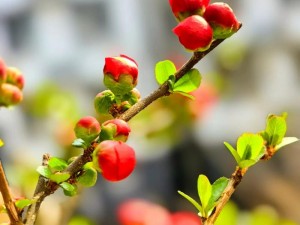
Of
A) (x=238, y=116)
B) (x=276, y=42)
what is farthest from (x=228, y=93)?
(x=276, y=42)

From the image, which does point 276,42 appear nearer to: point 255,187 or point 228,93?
point 228,93

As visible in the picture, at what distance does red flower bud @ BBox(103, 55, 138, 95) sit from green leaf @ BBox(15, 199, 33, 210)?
3.6 inches

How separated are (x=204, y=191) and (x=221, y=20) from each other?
13 centimetres

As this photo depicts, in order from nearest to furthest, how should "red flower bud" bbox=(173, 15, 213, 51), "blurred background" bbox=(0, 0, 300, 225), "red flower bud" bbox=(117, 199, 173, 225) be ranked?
"red flower bud" bbox=(173, 15, 213, 51) → "red flower bud" bbox=(117, 199, 173, 225) → "blurred background" bbox=(0, 0, 300, 225)

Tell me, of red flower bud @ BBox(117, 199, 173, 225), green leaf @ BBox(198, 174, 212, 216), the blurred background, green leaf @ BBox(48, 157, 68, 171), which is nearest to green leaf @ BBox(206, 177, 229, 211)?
green leaf @ BBox(198, 174, 212, 216)

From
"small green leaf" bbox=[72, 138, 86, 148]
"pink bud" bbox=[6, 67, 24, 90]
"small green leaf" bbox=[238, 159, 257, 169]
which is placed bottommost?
"small green leaf" bbox=[238, 159, 257, 169]

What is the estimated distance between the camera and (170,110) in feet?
5.12

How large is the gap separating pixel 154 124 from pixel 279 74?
182 cm

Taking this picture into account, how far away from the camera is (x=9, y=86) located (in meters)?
0.45

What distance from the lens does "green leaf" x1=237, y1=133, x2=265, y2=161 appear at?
0.49 metres

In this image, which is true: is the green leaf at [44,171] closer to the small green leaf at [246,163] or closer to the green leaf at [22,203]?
the green leaf at [22,203]

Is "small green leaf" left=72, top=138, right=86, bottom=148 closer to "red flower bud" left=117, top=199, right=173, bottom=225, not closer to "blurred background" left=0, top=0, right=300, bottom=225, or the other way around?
"red flower bud" left=117, top=199, right=173, bottom=225

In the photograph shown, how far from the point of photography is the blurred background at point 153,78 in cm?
297

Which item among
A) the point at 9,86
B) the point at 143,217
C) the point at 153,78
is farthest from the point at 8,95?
the point at 153,78
